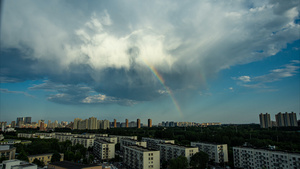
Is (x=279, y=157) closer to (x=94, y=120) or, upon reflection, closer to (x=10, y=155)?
(x=10, y=155)

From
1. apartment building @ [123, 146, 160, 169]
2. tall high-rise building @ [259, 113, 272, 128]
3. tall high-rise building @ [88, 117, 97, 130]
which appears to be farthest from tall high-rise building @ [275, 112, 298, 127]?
tall high-rise building @ [88, 117, 97, 130]

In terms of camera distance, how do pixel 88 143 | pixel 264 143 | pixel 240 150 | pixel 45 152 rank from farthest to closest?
pixel 88 143, pixel 264 143, pixel 45 152, pixel 240 150

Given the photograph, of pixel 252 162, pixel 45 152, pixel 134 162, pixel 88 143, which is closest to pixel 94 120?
pixel 88 143

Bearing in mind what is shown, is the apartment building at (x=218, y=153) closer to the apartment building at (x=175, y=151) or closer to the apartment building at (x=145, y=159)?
the apartment building at (x=175, y=151)

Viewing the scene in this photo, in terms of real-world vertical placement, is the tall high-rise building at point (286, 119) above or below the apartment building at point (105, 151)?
above

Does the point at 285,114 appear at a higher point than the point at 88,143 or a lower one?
higher

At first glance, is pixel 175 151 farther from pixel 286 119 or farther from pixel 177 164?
pixel 286 119

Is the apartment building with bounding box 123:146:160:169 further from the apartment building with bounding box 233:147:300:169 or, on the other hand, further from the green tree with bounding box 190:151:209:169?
the apartment building with bounding box 233:147:300:169

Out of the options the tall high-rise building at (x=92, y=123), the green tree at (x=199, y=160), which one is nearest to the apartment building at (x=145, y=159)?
the green tree at (x=199, y=160)

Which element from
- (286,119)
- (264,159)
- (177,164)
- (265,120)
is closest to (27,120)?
(177,164)
